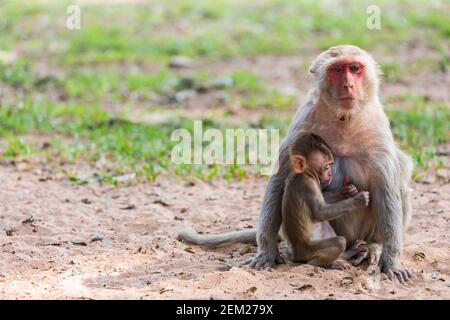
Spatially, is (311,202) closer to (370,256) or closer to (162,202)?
(370,256)

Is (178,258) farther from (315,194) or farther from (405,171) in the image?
(405,171)

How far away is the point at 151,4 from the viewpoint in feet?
56.9

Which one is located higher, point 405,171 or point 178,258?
point 405,171

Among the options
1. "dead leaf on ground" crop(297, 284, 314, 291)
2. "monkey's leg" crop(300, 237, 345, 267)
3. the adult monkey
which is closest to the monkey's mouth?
the adult monkey

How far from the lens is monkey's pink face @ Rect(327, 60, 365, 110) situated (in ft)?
18.9

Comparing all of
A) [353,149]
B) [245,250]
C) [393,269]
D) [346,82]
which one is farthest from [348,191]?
[245,250]

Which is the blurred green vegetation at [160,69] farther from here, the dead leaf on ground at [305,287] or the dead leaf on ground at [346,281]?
the dead leaf on ground at [305,287]

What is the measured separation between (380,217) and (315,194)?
0.62 meters

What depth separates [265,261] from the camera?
607 cm

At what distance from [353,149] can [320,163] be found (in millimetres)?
468

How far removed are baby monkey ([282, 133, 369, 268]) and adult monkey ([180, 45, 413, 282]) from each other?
0.18m
